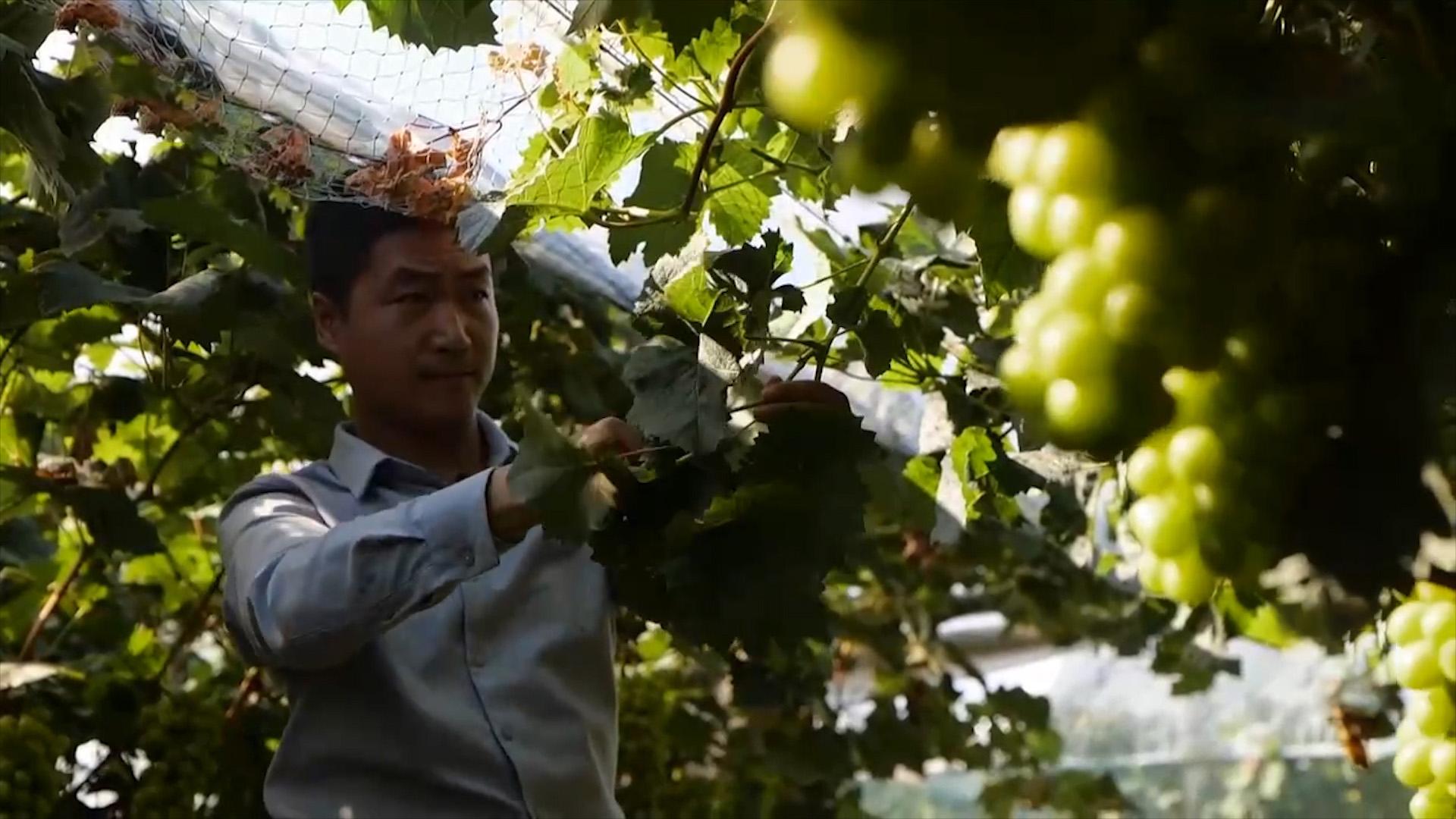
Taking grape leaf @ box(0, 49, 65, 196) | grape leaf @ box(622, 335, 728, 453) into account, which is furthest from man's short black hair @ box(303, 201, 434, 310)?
grape leaf @ box(622, 335, 728, 453)

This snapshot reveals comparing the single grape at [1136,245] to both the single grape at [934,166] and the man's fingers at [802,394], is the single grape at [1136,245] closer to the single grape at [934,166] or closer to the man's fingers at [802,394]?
the single grape at [934,166]

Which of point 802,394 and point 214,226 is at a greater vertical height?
point 802,394

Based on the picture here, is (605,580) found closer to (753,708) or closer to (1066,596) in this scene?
(753,708)

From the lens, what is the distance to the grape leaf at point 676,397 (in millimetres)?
575

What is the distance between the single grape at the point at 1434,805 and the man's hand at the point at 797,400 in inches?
9.9

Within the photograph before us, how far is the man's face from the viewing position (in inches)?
39.6

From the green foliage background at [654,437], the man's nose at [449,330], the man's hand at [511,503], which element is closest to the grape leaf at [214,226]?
the green foliage background at [654,437]

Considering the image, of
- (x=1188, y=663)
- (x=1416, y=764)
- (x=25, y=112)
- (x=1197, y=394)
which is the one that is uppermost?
(x=1197, y=394)

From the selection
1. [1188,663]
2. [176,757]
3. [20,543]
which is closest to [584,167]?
[176,757]

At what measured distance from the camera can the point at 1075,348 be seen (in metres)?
0.28

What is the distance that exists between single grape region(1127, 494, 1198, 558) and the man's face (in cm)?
74

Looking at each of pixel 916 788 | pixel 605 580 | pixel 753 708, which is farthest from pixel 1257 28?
pixel 916 788

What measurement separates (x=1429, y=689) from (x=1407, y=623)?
0.02 metres

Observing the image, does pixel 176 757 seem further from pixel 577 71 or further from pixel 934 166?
pixel 934 166
